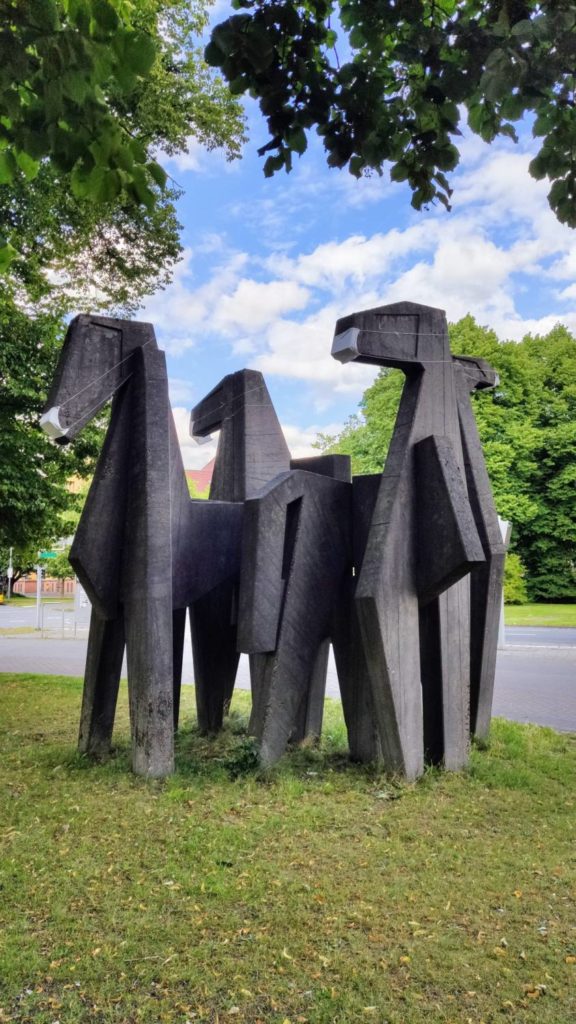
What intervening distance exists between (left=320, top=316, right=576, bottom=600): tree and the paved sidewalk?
14.0 metres

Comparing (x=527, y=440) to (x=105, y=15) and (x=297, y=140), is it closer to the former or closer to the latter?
(x=297, y=140)

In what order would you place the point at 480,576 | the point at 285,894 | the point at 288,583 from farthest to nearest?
the point at 480,576 < the point at 288,583 < the point at 285,894

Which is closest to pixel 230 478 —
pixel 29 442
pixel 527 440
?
pixel 29 442

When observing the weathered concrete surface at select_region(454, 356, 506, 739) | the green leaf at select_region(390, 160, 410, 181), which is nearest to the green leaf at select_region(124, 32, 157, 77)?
the green leaf at select_region(390, 160, 410, 181)

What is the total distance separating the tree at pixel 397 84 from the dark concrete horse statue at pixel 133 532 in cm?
306

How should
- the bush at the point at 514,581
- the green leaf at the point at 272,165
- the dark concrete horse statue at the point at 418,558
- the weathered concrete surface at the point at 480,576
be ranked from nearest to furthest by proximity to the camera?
the green leaf at the point at 272,165 → the dark concrete horse statue at the point at 418,558 → the weathered concrete surface at the point at 480,576 → the bush at the point at 514,581

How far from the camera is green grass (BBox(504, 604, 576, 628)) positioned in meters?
25.2

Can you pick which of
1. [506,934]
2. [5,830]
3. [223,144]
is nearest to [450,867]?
[506,934]

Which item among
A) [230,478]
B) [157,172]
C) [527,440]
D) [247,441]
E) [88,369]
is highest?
[527,440]

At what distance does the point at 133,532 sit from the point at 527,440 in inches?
1057

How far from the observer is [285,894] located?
4.29 m

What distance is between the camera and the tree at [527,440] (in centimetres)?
3119

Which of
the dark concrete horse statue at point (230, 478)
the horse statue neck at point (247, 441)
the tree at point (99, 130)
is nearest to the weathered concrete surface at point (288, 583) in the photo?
the dark concrete horse statue at point (230, 478)

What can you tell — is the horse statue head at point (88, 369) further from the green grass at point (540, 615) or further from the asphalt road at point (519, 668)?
the green grass at point (540, 615)
